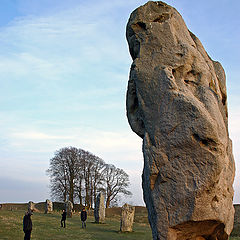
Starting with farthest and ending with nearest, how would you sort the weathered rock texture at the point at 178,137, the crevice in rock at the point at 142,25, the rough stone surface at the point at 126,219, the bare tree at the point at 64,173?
the bare tree at the point at 64,173 < the rough stone surface at the point at 126,219 < the crevice in rock at the point at 142,25 < the weathered rock texture at the point at 178,137

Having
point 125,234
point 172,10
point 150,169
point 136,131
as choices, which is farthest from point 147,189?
point 125,234

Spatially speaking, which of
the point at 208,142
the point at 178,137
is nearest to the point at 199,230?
the point at 208,142

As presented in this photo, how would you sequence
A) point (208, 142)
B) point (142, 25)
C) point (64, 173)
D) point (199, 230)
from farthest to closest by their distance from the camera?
point (64, 173) < point (142, 25) < point (199, 230) < point (208, 142)

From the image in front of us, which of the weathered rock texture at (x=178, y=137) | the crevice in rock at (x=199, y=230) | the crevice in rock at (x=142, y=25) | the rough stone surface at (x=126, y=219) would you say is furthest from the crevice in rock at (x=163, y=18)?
the rough stone surface at (x=126, y=219)

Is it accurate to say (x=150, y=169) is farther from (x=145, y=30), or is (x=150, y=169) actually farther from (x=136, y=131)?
(x=145, y=30)

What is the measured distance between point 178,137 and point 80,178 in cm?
3944

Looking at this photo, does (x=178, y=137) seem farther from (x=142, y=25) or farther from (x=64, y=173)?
(x=64, y=173)

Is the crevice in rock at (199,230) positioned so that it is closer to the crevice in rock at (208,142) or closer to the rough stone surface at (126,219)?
the crevice in rock at (208,142)

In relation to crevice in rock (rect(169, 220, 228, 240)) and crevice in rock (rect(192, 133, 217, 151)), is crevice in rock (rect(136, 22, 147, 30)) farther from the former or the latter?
crevice in rock (rect(169, 220, 228, 240))

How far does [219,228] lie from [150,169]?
1.84 m

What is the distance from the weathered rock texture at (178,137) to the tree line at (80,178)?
124 feet

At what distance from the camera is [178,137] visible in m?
5.62

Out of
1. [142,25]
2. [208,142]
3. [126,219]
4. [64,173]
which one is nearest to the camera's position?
[208,142]

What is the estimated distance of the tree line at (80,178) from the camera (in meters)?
42.8
